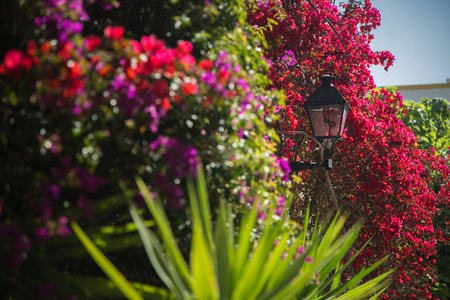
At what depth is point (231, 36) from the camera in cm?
282

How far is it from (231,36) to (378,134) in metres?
3.99

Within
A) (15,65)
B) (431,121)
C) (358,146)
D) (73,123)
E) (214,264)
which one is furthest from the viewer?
(431,121)

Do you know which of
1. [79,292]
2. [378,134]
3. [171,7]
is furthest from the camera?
[378,134]

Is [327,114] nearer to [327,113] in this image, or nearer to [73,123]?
[327,113]

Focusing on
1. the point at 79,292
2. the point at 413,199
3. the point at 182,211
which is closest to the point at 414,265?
the point at 413,199

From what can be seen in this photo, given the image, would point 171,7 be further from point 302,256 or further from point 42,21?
point 302,256

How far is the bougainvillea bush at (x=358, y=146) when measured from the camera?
245 inches

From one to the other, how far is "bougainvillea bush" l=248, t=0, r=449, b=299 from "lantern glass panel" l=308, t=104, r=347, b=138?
1.32 m

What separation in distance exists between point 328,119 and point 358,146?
78.4 inches

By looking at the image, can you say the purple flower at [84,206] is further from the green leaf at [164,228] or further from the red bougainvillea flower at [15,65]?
the red bougainvillea flower at [15,65]

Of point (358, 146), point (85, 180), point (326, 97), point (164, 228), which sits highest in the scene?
point (85, 180)

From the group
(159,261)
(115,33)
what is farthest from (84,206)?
(115,33)

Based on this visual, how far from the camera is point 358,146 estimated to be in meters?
6.40

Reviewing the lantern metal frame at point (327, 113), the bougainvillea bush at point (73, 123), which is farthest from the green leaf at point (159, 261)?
the lantern metal frame at point (327, 113)
